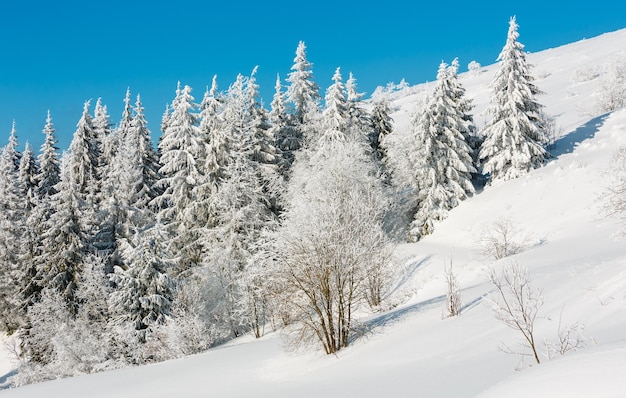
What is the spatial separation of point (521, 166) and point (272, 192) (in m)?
19.3

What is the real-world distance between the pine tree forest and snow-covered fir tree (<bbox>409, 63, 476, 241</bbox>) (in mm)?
114

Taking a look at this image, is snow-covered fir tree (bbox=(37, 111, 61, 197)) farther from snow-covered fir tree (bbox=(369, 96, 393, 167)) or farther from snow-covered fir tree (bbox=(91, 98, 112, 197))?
snow-covered fir tree (bbox=(369, 96, 393, 167))

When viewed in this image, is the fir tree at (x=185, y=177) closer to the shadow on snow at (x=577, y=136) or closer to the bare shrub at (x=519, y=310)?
the bare shrub at (x=519, y=310)

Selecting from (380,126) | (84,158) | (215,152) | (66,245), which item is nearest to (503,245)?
(215,152)

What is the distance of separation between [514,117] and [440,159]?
623 cm

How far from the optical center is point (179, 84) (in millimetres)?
40125

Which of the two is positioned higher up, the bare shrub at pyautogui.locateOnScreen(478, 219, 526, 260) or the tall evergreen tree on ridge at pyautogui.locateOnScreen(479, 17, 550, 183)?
the tall evergreen tree on ridge at pyautogui.locateOnScreen(479, 17, 550, 183)

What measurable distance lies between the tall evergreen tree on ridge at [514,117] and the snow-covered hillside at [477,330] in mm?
1310

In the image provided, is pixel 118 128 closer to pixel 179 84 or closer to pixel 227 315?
pixel 179 84

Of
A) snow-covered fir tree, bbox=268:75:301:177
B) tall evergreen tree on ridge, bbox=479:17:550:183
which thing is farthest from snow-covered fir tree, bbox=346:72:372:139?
tall evergreen tree on ridge, bbox=479:17:550:183

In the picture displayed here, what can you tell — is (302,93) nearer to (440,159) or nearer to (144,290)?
(440,159)

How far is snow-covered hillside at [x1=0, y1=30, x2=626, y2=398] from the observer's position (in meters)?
8.77

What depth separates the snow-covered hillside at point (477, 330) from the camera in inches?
345

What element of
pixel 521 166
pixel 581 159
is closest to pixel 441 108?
pixel 521 166
